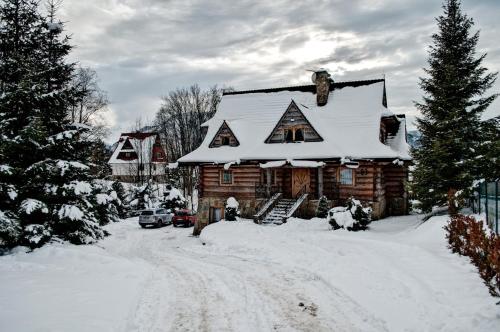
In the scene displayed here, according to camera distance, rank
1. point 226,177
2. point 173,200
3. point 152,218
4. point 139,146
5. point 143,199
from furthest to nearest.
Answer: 1. point 139,146
2. point 143,199
3. point 173,200
4. point 152,218
5. point 226,177

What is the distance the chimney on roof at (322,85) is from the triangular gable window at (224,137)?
732 centimetres

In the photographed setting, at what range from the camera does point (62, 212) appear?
43.1 feet

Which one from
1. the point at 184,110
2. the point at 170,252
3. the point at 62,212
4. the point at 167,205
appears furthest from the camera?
the point at 184,110

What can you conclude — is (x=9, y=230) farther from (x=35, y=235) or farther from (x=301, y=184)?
(x=301, y=184)

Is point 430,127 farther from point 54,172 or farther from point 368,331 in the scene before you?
point 54,172

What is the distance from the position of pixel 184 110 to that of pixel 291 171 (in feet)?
104

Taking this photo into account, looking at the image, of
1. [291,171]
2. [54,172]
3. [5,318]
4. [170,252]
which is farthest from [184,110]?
[5,318]

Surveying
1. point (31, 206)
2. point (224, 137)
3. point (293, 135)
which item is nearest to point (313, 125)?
point (293, 135)

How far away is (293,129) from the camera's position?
86.1 ft

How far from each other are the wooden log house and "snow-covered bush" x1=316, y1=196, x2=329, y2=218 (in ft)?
5.22

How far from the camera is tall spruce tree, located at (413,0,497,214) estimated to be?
18.1m

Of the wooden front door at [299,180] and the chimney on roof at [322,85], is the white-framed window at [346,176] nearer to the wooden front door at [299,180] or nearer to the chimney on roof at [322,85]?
the wooden front door at [299,180]

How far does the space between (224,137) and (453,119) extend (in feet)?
51.9

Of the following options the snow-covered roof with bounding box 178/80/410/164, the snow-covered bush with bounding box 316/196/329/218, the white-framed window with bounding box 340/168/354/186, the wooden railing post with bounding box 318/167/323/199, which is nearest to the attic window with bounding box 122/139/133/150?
the snow-covered roof with bounding box 178/80/410/164
